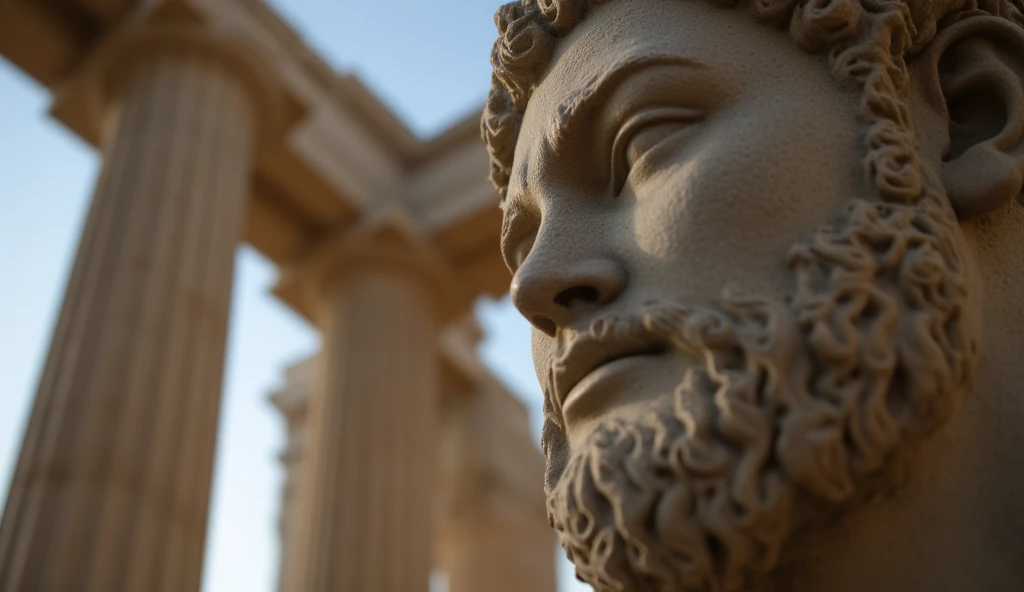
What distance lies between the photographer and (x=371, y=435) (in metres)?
16.5

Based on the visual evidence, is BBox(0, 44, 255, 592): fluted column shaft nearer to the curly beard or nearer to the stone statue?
the stone statue

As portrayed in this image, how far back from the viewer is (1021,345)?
2.94 m

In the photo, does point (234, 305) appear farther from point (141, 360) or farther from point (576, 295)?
point (576, 295)

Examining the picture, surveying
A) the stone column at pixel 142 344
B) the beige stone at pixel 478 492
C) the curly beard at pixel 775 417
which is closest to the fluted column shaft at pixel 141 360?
the stone column at pixel 142 344

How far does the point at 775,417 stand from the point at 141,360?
995cm

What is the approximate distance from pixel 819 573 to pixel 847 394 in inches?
19.7

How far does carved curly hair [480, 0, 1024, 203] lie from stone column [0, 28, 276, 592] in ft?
25.0

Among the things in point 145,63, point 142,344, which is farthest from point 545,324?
point 145,63

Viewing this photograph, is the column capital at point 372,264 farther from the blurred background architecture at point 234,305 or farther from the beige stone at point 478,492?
the beige stone at point 478,492

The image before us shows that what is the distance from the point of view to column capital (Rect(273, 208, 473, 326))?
60.9 ft

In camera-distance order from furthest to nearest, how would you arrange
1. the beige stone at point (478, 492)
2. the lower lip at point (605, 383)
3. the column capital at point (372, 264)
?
the beige stone at point (478, 492) < the column capital at point (372, 264) < the lower lip at point (605, 383)

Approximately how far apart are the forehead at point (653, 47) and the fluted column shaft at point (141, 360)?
7.84m

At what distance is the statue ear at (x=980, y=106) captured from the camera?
297 cm

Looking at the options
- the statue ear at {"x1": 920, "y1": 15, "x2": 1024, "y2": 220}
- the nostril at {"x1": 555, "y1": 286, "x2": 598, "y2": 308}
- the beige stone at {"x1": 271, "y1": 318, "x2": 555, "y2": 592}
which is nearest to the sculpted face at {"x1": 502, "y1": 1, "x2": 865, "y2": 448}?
the nostril at {"x1": 555, "y1": 286, "x2": 598, "y2": 308}
